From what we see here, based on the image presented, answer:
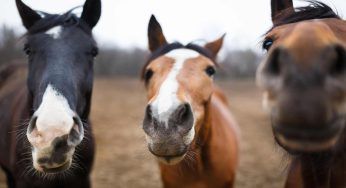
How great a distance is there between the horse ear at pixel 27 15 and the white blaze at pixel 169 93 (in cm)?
154

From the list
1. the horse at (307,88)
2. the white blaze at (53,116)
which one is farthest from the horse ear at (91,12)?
the horse at (307,88)

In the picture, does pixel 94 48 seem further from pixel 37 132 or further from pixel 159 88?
pixel 37 132

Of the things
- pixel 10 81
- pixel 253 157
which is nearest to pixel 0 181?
pixel 10 81

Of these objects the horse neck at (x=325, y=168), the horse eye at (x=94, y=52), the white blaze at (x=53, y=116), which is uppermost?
the white blaze at (x=53, y=116)

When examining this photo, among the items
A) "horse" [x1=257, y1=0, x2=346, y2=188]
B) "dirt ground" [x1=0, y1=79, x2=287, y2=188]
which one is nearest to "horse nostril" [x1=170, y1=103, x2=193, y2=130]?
"dirt ground" [x1=0, y1=79, x2=287, y2=188]

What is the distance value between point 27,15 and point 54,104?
62.0 inches

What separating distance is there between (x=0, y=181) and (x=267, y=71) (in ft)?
22.7

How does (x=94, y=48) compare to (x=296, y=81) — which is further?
(x=94, y=48)

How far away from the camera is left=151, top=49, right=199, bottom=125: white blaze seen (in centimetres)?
247

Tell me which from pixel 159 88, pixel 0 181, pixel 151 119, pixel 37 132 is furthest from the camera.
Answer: pixel 0 181

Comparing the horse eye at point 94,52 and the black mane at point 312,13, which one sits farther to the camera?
the horse eye at point 94,52

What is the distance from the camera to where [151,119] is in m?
2.58

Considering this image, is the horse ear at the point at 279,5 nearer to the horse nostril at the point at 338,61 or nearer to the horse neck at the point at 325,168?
the horse neck at the point at 325,168

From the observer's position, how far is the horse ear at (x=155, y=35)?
3877mm
